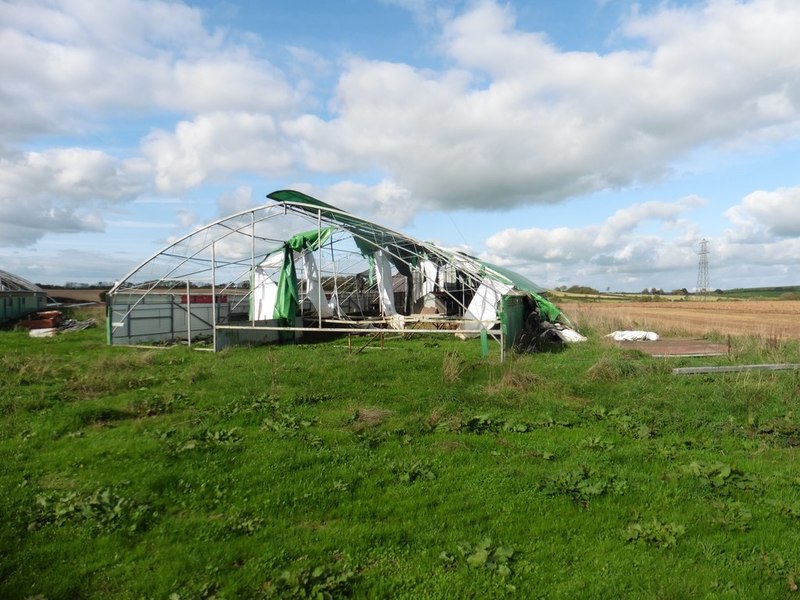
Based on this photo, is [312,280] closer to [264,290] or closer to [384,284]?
[264,290]

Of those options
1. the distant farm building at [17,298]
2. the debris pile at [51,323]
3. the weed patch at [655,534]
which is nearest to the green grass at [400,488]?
the weed patch at [655,534]

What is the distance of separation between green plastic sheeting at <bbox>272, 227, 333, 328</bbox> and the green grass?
25.4ft

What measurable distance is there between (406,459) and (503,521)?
5.62 ft

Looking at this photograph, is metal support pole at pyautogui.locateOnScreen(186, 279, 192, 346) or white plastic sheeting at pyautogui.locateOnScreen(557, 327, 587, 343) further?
white plastic sheeting at pyautogui.locateOnScreen(557, 327, 587, 343)

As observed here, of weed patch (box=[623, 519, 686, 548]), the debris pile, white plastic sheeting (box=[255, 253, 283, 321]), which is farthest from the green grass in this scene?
the debris pile

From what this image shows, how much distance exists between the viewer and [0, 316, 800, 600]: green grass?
3.98 meters

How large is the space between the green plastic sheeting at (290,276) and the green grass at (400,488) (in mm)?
7744

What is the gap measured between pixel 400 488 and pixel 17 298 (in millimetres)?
28353

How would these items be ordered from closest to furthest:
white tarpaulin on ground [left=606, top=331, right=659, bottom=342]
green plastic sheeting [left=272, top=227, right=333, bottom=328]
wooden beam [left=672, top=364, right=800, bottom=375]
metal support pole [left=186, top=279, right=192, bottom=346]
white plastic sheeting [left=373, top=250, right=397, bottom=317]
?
wooden beam [left=672, top=364, right=800, bottom=375] < metal support pole [left=186, top=279, right=192, bottom=346] < green plastic sheeting [left=272, top=227, right=333, bottom=328] < white tarpaulin on ground [left=606, top=331, right=659, bottom=342] < white plastic sheeting [left=373, top=250, right=397, bottom=317]

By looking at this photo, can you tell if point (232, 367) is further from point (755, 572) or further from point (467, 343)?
point (755, 572)

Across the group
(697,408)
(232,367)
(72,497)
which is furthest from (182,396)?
(697,408)

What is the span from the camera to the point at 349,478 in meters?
5.73

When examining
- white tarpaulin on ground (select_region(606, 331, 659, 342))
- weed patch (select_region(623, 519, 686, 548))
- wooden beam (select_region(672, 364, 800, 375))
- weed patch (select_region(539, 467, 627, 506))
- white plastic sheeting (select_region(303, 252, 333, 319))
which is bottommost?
weed patch (select_region(623, 519, 686, 548))

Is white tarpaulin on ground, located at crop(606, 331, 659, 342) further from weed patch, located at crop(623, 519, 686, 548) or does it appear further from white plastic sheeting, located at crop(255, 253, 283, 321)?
weed patch, located at crop(623, 519, 686, 548)
